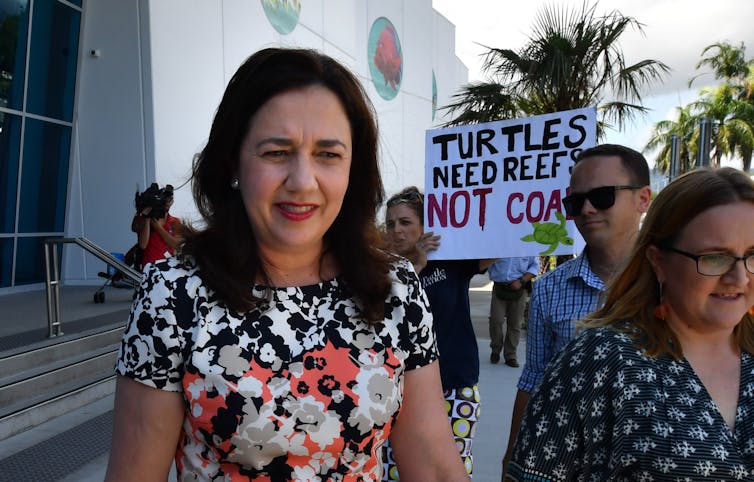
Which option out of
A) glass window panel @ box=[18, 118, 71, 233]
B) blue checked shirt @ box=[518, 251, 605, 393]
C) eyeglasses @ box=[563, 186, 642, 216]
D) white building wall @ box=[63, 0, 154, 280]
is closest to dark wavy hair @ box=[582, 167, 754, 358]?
blue checked shirt @ box=[518, 251, 605, 393]

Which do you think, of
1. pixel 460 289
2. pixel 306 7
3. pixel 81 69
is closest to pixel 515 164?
pixel 460 289

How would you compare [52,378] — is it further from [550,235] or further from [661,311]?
[661,311]

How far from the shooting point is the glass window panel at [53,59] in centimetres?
1023

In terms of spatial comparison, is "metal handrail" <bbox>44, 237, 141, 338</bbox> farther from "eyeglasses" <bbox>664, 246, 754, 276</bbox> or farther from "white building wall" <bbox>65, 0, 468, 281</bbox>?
"eyeglasses" <bbox>664, 246, 754, 276</bbox>

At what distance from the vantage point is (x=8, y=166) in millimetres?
10109

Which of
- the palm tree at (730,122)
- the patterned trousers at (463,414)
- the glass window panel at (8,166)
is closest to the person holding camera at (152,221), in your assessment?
the patterned trousers at (463,414)

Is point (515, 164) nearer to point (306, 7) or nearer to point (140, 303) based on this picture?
point (140, 303)

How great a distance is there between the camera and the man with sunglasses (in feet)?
7.23

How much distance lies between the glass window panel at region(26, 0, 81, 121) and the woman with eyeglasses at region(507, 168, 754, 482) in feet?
37.3

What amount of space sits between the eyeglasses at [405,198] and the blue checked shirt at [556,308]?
3.55ft

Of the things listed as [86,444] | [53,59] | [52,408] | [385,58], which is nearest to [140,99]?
[53,59]

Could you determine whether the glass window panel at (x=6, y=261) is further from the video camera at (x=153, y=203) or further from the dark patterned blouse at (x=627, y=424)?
the dark patterned blouse at (x=627, y=424)

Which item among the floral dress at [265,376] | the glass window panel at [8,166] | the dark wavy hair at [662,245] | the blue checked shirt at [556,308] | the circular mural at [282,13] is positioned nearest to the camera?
the floral dress at [265,376]

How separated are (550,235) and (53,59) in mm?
10714
